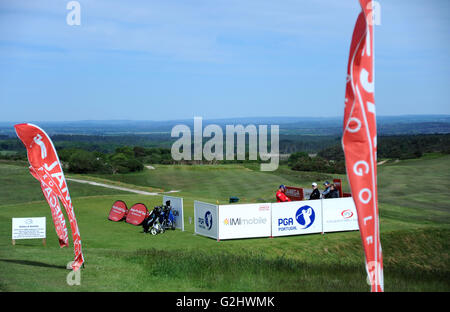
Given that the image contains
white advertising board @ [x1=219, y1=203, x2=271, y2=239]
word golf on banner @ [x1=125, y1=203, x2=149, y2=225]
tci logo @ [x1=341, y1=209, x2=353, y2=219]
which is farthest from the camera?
word golf on banner @ [x1=125, y1=203, x2=149, y2=225]

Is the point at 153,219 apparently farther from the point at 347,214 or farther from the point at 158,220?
the point at 347,214

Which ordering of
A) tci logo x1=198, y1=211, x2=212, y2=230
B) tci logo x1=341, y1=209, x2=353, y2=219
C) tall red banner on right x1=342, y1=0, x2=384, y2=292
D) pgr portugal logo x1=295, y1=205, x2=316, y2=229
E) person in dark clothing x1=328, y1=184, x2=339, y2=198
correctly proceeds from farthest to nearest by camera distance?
person in dark clothing x1=328, y1=184, x2=339, y2=198 → tci logo x1=341, y1=209, x2=353, y2=219 → pgr portugal logo x1=295, y1=205, x2=316, y2=229 → tci logo x1=198, y1=211, x2=212, y2=230 → tall red banner on right x1=342, y1=0, x2=384, y2=292

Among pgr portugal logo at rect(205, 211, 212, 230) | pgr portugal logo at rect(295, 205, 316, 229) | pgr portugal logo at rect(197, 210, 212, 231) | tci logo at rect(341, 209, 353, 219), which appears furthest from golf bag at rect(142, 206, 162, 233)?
tci logo at rect(341, 209, 353, 219)

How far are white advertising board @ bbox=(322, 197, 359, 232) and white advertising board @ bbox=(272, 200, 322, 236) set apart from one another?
1.02 feet

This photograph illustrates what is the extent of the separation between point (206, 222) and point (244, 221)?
70.7 inches

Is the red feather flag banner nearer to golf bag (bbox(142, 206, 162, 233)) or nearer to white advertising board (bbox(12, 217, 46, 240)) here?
white advertising board (bbox(12, 217, 46, 240))

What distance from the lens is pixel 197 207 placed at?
2458cm

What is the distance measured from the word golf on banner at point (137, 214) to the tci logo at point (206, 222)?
4134 millimetres

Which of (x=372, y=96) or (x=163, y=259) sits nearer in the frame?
(x=372, y=96)

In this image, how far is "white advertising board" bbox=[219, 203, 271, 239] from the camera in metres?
23.1

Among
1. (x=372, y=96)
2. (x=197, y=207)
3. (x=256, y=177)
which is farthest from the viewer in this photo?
(x=256, y=177)
